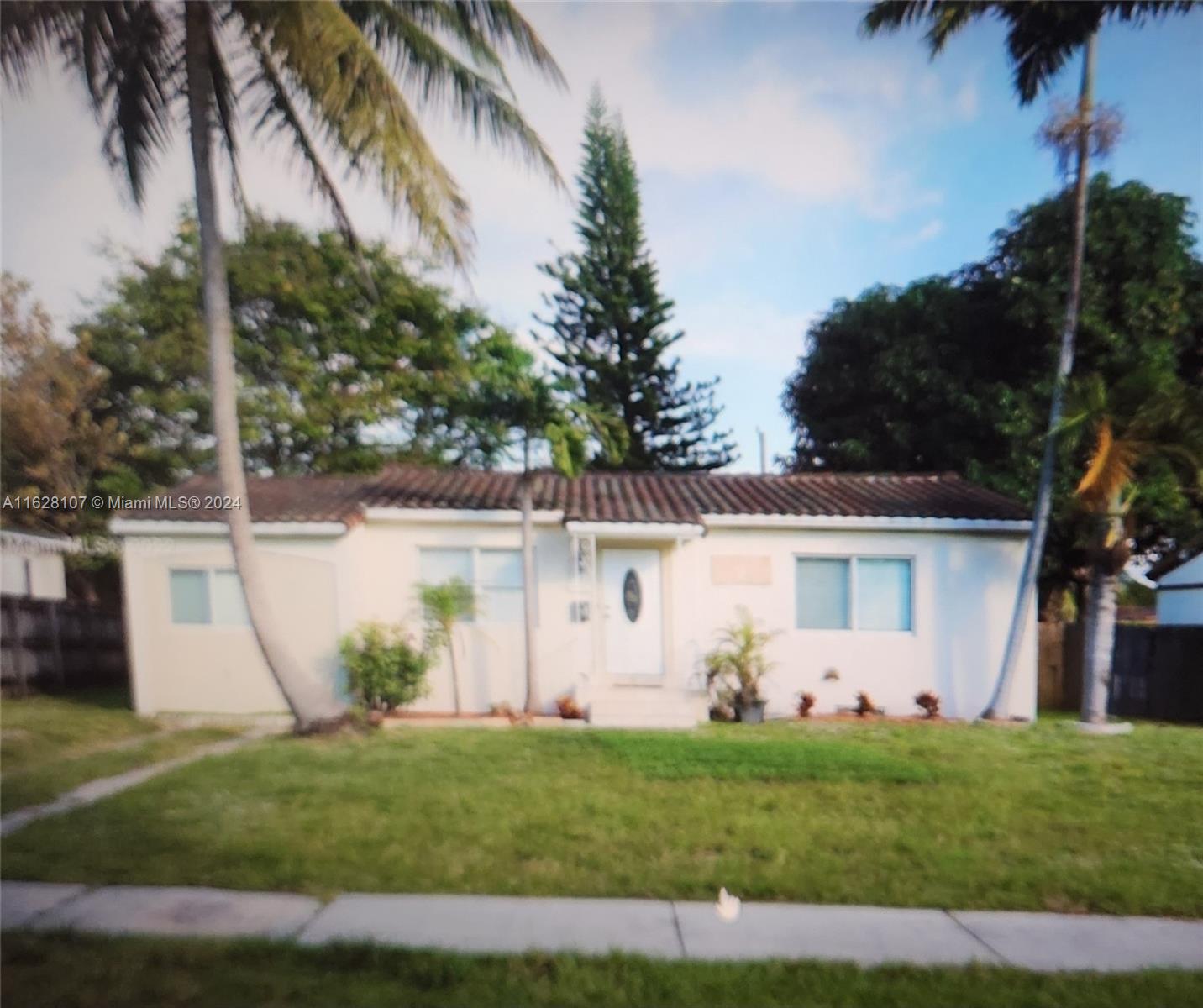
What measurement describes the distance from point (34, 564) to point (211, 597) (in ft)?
7.03

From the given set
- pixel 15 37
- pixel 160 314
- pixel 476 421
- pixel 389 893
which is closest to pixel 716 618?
pixel 476 421

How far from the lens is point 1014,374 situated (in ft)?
28.6

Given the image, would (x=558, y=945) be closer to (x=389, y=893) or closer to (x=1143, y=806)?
(x=389, y=893)

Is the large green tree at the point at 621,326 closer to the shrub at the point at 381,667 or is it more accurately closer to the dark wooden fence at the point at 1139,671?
the shrub at the point at 381,667

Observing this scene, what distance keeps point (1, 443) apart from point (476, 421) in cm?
448

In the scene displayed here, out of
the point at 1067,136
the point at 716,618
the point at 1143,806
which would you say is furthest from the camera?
the point at 716,618

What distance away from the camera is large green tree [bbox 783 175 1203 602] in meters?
7.23

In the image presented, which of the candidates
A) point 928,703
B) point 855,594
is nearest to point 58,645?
point 855,594

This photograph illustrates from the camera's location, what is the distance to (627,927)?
105 inches

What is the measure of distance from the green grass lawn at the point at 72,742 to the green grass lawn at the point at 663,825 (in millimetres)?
389

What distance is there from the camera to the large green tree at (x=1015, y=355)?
23.7ft

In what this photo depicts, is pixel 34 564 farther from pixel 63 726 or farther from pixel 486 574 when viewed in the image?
pixel 486 574

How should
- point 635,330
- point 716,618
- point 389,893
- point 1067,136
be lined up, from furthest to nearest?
1. point 635,330
2. point 716,618
3. point 1067,136
4. point 389,893

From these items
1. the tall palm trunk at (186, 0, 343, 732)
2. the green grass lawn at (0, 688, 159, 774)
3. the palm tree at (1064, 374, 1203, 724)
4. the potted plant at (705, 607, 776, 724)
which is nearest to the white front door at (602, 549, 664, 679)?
the potted plant at (705, 607, 776, 724)
